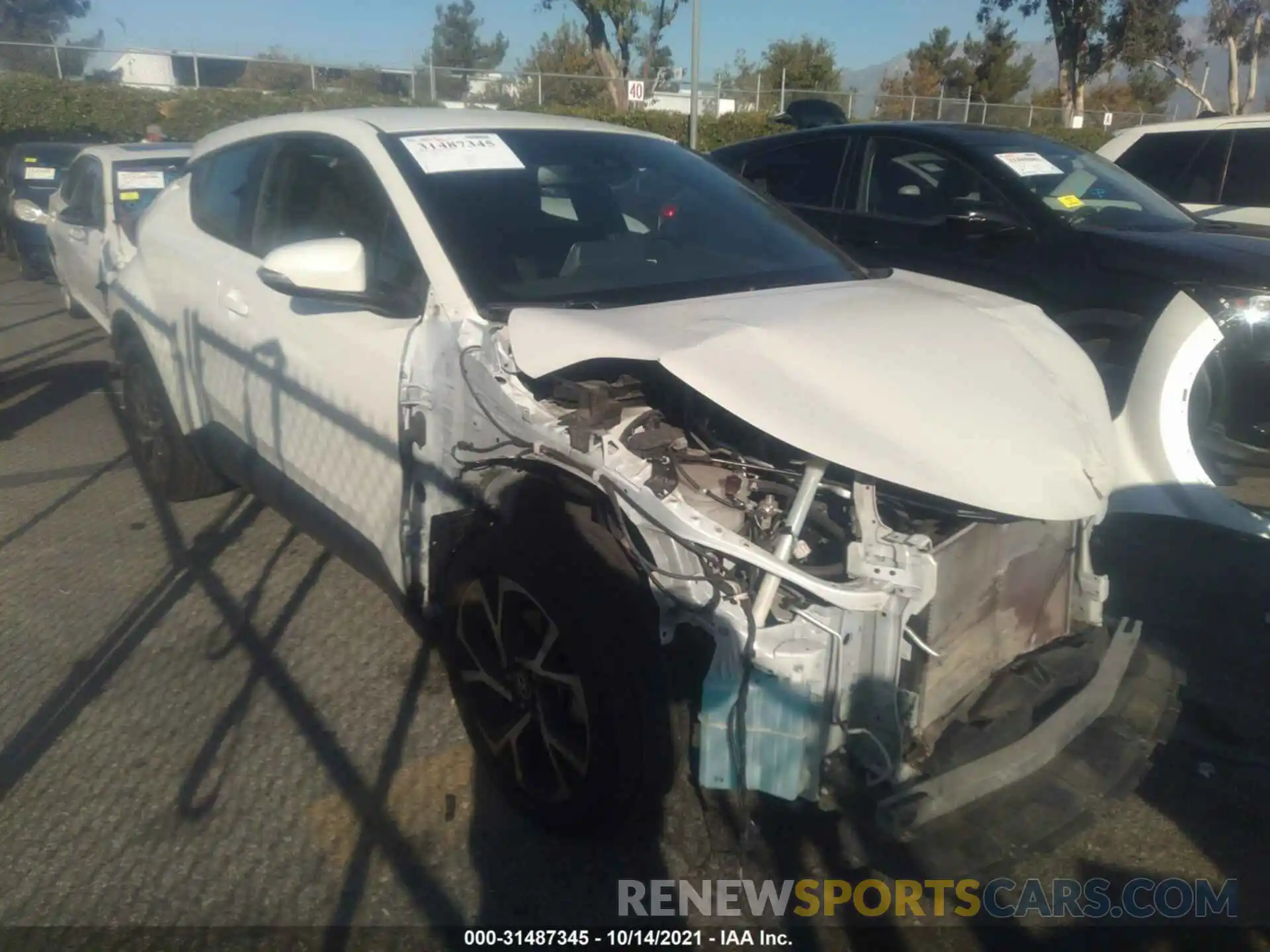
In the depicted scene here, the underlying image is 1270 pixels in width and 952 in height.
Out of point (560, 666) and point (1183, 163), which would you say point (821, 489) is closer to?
point (560, 666)

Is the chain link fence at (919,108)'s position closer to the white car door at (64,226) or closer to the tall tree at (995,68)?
the tall tree at (995,68)

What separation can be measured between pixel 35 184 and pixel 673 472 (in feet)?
41.7

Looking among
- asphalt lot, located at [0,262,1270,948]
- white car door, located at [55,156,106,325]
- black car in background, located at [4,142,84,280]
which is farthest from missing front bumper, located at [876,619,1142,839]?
black car in background, located at [4,142,84,280]

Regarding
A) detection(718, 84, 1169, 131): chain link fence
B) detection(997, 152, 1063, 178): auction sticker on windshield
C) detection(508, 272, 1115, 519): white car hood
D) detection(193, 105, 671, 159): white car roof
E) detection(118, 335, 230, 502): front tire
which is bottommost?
detection(118, 335, 230, 502): front tire

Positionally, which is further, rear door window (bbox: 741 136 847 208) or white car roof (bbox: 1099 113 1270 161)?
white car roof (bbox: 1099 113 1270 161)

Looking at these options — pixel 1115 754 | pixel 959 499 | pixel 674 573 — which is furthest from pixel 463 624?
pixel 1115 754

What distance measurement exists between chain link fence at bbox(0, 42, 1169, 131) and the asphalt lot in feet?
53.8

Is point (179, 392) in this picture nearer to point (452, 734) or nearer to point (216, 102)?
point (452, 734)

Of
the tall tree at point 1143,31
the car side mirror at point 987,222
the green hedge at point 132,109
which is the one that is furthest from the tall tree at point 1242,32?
the car side mirror at point 987,222

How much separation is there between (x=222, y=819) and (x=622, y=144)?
271 centimetres

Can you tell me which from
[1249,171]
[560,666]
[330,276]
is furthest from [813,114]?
[560,666]

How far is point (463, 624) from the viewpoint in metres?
2.93

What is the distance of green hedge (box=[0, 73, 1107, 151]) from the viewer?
55.6 ft

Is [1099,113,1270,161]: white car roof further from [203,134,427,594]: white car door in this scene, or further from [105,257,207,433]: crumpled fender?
[105,257,207,433]: crumpled fender
